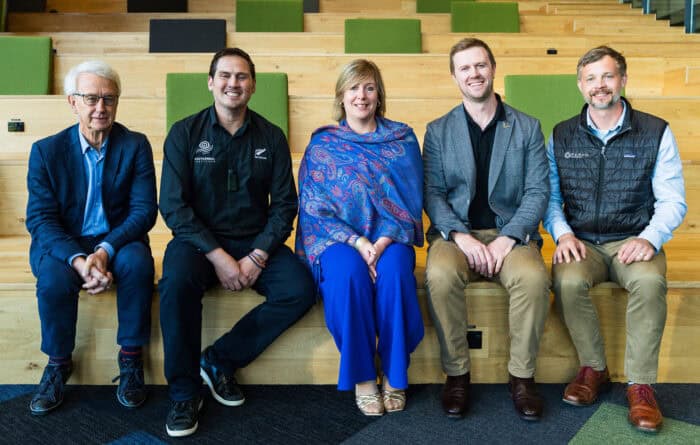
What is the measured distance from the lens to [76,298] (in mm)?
1266

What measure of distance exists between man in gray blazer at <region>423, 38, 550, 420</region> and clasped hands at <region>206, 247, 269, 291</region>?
0.38 m

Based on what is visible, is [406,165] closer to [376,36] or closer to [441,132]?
[441,132]

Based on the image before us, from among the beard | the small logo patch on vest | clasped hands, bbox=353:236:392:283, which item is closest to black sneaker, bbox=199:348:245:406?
clasped hands, bbox=353:236:392:283

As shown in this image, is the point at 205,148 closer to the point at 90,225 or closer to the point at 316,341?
the point at 90,225

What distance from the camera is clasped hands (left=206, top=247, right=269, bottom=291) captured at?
1.29m

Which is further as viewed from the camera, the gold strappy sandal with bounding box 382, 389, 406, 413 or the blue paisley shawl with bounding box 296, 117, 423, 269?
the blue paisley shawl with bounding box 296, 117, 423, 269

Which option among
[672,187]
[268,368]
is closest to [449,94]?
[672,187]

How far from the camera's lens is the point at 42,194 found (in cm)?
131

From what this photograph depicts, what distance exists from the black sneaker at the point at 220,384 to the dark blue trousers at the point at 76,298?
0.14 m

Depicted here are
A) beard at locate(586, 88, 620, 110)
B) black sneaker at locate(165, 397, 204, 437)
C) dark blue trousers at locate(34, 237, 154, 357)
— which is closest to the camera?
black sneaker at locate(165, 397, 204, 437)

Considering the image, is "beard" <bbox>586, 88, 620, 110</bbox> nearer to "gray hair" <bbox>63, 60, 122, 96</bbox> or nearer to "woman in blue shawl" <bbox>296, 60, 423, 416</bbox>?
"woman in blue shawl" <bbox>296, 60, 423, 416</bbox>

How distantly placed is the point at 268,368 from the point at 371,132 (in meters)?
0.61

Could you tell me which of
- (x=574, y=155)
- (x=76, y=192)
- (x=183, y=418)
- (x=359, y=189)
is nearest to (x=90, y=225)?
(x=76, y=192)

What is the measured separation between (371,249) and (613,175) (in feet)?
1.94
